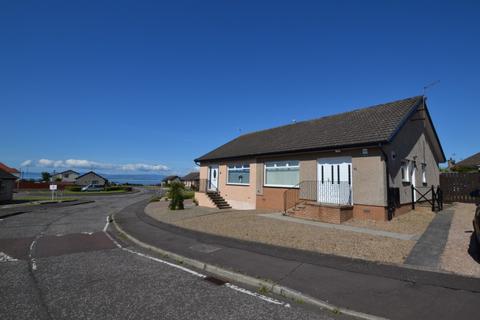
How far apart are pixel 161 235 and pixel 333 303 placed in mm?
7304

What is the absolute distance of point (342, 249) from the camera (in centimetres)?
748

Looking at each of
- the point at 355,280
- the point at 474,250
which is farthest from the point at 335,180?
the point at 355,280

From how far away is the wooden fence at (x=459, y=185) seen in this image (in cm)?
1688

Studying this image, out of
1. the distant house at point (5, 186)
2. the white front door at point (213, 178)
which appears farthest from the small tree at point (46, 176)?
the white front door at point (213, 178)

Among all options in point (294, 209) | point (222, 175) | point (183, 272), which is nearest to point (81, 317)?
point (183, 272)

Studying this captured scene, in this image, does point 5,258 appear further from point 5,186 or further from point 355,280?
point 5,186

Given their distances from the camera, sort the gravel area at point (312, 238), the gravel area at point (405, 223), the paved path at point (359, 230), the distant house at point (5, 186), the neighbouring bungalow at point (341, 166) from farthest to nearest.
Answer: the distant house at point (5, 186), the neighbouring bungalow at point (341, 166), the gravel area at point (405, 223), the paved path at point (359, 230), the gravel area at point (312, 238)

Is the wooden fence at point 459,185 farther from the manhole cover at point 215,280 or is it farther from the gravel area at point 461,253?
the manhole cover at point 215,280

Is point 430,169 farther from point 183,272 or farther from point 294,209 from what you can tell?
point 183,272

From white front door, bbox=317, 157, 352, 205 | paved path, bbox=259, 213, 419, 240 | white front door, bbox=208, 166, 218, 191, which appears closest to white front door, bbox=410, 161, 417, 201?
white front door, bbox=317, 157, 352, 205

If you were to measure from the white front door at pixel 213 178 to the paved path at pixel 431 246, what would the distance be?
15269 millimetres

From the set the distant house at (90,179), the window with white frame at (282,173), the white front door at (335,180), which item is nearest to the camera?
the white front door at (335,180)

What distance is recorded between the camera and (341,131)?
587 inches

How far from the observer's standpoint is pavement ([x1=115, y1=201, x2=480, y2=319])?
4184 mm
